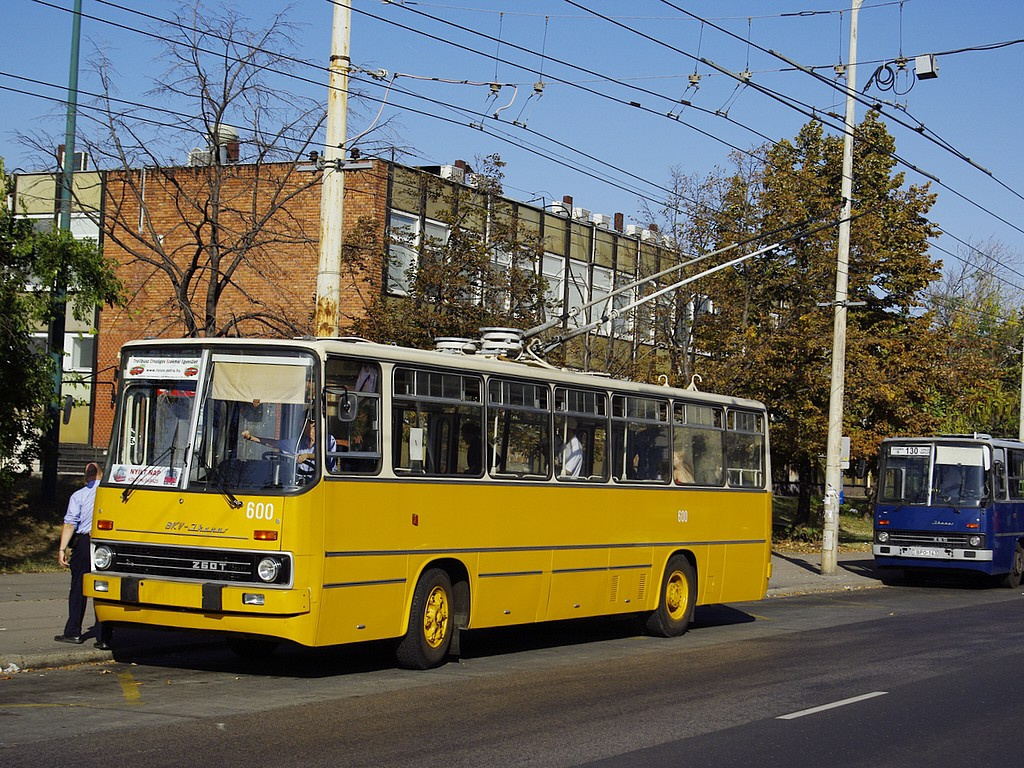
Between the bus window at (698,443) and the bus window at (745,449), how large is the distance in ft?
0.86

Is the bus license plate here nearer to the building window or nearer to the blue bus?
the blue bus

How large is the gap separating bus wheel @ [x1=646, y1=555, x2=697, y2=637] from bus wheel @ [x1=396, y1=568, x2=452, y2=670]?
4650 mm

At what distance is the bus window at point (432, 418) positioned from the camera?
12.7 m

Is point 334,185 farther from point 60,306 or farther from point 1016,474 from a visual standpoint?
point 1016,474

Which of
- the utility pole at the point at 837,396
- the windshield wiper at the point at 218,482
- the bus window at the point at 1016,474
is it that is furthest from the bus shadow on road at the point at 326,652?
the bus window at the point at 1016,474

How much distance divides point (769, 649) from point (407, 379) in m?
6.13

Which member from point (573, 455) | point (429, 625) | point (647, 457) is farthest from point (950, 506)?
point (429, 625)

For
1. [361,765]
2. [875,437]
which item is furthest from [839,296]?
[361,765]

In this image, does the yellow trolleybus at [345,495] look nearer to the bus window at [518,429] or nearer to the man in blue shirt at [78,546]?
the bus window at [518,429]

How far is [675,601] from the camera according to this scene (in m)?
17.9

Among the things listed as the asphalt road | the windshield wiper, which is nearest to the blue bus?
the asphalt road

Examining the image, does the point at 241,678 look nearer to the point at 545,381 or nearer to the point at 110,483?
the point at 110,483

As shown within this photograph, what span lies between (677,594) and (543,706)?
719 cm

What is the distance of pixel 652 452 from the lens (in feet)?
56.5
